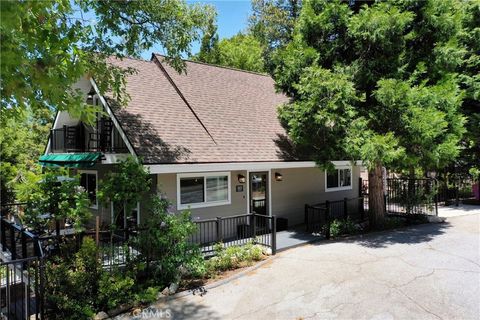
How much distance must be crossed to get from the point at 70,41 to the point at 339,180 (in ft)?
41.3

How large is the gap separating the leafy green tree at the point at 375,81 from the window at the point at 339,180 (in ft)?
10.1

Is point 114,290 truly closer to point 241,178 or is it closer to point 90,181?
point 241,178

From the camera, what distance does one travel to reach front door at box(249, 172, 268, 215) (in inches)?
481

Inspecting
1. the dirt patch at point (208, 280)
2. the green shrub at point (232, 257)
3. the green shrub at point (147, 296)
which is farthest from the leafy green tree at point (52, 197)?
the green shrub at point (232, 257)

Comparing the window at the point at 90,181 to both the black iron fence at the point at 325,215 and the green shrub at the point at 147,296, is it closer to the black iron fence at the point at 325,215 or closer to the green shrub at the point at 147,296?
the green shrub at the point at 147,296

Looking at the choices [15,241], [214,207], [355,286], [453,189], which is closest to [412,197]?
[453,189]

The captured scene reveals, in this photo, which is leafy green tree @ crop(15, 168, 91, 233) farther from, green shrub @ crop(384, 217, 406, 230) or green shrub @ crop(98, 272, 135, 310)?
green shrub @ crop(384, 217, 406, 230)

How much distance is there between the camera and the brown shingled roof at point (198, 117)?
10155mm

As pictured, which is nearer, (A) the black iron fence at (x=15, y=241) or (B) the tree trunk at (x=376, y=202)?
(A) the black iron fence at (x=15, y=241)

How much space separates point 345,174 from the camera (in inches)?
618

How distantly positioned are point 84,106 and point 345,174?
12.8m

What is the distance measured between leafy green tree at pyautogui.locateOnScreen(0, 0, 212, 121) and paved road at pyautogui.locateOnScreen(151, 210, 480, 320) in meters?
4.27

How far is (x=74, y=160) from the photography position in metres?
11.6

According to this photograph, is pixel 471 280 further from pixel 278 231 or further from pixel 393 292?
pixel 278 231
